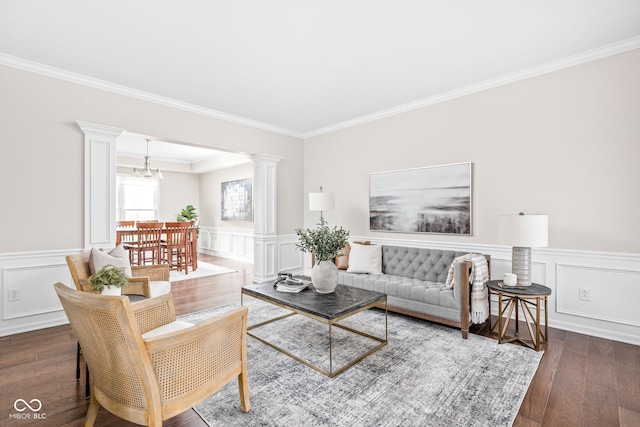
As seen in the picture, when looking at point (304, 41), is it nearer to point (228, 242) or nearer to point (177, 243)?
point (177, 243)

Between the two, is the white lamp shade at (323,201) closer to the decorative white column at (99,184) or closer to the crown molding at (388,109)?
the crown molding at (388,109)

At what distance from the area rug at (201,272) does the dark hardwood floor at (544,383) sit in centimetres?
241

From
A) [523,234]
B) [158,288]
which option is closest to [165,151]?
[158,288]

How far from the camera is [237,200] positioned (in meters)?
7.85

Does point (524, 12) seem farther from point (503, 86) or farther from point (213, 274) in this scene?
point (213, 274)

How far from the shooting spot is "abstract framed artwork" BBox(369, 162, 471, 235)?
3.74 meters

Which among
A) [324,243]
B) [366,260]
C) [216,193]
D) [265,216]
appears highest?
[216,193]

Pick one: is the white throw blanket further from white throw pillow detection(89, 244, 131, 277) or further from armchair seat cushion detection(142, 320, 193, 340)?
white throw pillow detection(89, 244, 131, 277)

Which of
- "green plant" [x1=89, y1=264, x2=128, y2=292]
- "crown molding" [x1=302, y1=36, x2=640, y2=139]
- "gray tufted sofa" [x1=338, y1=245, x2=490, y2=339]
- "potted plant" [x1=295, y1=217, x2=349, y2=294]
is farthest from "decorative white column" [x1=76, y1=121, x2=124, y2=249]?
"crown molding" [x1=302, y1=36, x2=640, y2=139]

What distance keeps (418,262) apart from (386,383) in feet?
6.38

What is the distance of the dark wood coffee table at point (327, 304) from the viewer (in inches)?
90.7

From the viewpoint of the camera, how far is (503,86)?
343 centimetres

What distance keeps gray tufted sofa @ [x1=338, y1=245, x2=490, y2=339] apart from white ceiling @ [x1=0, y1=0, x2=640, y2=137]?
206 centimetres

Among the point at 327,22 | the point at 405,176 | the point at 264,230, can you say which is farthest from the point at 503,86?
the point at 264,230
